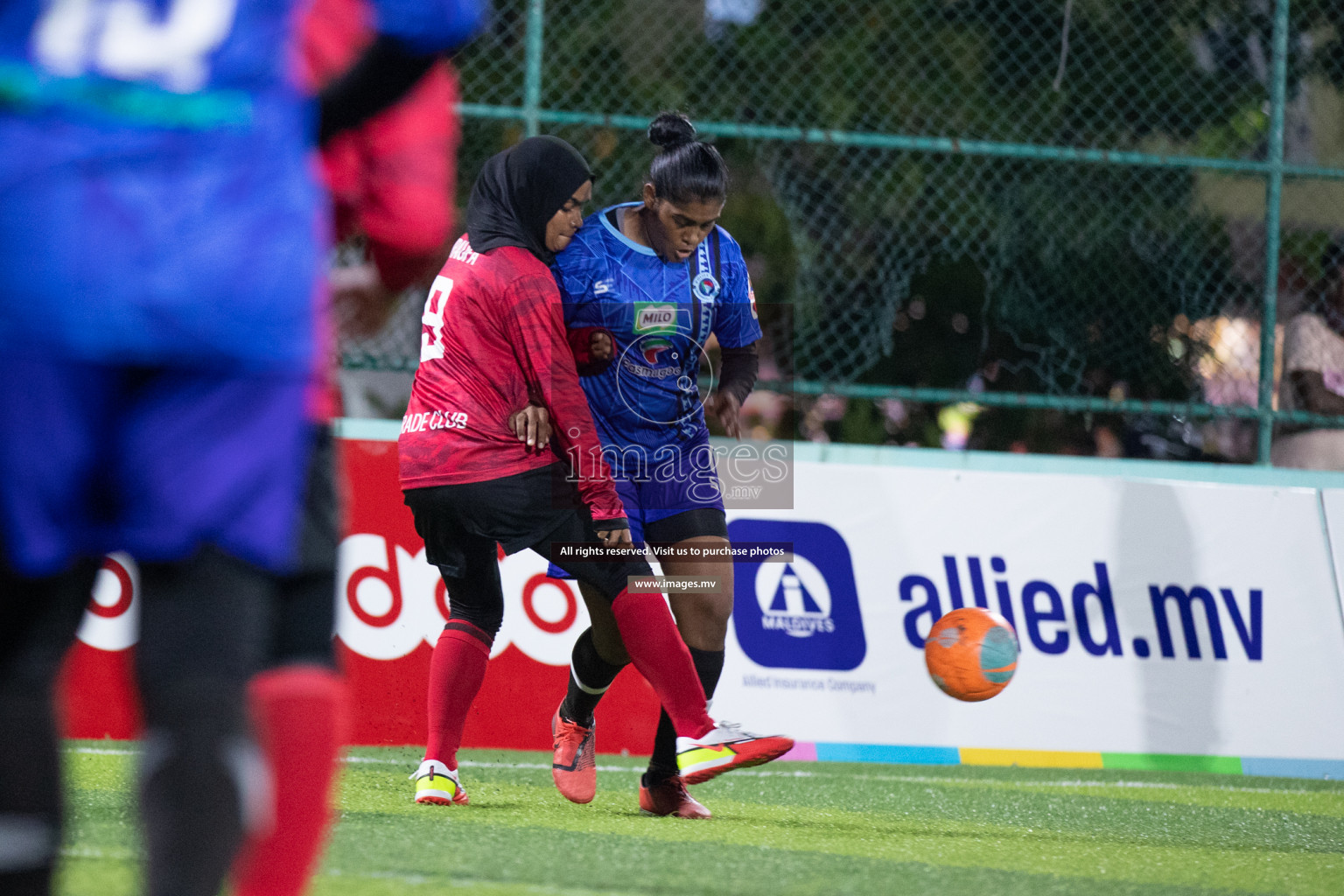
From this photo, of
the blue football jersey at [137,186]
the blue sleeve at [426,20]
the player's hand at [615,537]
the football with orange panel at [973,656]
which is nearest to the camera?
the blue football jersey at [137,186]

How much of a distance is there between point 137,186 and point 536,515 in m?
2.98

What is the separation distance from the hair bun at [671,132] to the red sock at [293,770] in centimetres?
302

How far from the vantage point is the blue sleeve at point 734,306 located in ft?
16.3

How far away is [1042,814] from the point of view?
525 cm

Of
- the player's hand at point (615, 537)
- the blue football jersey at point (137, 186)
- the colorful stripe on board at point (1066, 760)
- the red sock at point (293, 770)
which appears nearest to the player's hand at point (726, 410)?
the player's hand at point (615, 537)

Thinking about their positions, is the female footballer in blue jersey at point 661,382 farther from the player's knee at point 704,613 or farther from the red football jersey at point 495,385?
the red football jersey at point 495,385

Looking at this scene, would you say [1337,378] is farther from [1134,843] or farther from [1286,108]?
[1134,843]

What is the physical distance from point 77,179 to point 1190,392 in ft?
23.3

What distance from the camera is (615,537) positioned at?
14.8 ft

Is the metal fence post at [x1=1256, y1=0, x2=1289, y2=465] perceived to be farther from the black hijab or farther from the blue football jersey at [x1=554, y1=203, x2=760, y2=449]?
the black hijab

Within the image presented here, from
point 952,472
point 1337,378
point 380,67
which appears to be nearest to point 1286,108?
point 1337,378

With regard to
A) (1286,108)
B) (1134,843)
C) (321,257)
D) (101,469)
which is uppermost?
(1286,108)

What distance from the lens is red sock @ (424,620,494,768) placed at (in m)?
4.79

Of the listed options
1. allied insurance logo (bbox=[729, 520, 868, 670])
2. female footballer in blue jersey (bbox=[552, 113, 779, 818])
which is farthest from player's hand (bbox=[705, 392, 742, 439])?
allied insurance logo (bbox=[729, 520, 868, 670])
